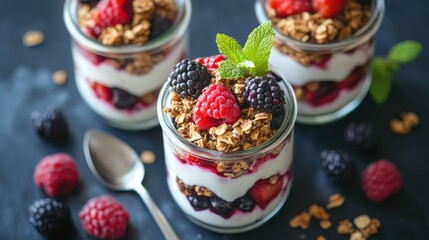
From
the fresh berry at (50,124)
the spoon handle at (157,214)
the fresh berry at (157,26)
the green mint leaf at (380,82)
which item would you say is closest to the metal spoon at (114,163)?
the spoon handle at (157,214)

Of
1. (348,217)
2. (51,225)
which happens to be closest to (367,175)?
(348,217)

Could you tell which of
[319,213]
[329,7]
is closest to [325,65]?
[329,7]

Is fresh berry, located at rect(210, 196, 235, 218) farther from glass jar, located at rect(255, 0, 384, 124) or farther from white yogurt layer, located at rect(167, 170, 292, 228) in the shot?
glass jar, located at rect(255, 0, 384, 124)

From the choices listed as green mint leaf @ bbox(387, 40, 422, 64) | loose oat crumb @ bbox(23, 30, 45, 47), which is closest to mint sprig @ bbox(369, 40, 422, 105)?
green mint leaf @ bbox(387, 40, 422, 64)

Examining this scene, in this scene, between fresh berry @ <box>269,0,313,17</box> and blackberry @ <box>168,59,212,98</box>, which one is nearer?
blackberry @ <box>168,59,212,98</box>

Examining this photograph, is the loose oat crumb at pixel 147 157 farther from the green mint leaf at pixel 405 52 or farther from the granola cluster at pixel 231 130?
the green mint leaf at pixel 405 52
